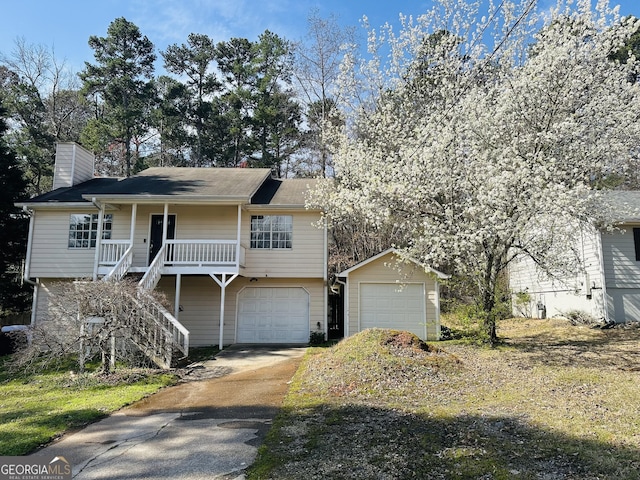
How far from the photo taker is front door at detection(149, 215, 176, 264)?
47.0 ft

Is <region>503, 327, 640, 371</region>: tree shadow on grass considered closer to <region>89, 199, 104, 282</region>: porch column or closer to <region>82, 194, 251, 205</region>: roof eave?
<region>82, 194, 251, 205</region>: roof eave

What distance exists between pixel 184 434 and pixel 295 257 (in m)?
9.32

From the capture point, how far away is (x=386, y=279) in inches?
545

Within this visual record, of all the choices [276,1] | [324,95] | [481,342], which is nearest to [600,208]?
[481,342]

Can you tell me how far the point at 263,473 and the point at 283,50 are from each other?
2719 centimetres

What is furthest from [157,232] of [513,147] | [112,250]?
[513,147]

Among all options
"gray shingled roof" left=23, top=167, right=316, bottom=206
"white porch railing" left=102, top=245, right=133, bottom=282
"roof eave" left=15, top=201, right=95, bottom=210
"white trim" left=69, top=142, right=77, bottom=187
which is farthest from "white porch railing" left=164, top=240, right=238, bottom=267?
"white trim" left=69, top=142, right=77, bottom=187

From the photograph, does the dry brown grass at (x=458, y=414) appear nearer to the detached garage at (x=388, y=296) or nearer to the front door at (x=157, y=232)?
the detached garage at (x=388, y=296)

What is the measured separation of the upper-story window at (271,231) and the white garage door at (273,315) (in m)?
1.57

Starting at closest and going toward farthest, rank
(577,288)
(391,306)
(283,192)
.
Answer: (391,306), (577,288), (283,192)

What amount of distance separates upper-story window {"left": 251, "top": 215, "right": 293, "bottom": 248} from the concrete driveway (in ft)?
20.8

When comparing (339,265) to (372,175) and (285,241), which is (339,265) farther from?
(372,175)

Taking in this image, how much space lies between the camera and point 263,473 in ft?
12.6

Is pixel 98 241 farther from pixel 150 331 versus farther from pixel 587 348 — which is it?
pixel 587 348
